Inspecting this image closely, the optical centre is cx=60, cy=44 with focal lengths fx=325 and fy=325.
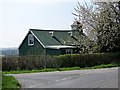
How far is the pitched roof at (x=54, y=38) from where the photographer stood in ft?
143

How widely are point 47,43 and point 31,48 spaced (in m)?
2.58

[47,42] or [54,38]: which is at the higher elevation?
[54,38]

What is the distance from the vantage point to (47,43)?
43.0 metres

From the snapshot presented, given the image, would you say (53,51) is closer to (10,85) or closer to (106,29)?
(106,29)

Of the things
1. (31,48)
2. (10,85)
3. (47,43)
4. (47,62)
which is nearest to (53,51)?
(47,43)

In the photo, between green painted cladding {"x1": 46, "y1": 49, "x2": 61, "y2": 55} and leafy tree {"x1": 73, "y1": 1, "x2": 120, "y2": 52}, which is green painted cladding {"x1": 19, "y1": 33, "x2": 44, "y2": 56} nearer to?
green painted cladding {"x1": 46, "y1": 49, "x2": 61, "y2": 55}

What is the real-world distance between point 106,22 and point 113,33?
1.52 meters

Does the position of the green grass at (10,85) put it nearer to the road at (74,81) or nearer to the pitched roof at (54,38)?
the road at (74,81)

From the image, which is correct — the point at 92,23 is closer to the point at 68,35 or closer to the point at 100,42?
the point at 100,42

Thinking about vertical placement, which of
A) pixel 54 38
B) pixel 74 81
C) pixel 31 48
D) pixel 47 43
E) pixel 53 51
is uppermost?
pixel 54 38

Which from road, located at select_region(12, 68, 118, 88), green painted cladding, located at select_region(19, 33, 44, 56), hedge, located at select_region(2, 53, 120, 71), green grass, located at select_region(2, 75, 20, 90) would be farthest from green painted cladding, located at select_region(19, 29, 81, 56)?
green grass, located at select_region(2, 75, 20, 90)

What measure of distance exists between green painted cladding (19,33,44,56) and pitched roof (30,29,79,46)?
809mm

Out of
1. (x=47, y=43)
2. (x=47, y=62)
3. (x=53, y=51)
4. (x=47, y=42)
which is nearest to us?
(x=47, y=62)

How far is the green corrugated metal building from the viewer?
137 feet
